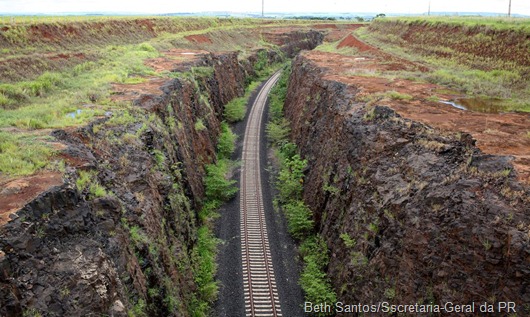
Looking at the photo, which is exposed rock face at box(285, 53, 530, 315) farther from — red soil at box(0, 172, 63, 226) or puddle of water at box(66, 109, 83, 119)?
puddle of water at box(66, 109, 83, 119)

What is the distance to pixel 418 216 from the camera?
1380 cm

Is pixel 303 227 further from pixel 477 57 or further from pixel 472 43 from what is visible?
pixel 472 43

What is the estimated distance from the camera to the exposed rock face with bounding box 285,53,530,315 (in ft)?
37.1

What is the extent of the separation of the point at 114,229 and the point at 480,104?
71.9ft

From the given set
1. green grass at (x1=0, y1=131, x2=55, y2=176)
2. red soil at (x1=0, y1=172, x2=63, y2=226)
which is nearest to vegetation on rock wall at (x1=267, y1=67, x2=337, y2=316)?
red soil at (x1=0, y1=172, x2=63, y2=226)

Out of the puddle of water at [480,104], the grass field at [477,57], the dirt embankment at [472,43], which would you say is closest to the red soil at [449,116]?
the puddle of water at [480,104]

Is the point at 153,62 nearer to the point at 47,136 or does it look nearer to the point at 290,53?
the point at 47,136

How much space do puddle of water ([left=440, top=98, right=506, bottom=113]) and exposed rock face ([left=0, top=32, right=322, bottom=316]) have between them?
1710 centimetres

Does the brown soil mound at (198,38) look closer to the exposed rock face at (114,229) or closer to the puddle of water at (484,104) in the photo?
the exposed rock face at (114,229)

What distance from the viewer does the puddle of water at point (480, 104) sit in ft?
73.5

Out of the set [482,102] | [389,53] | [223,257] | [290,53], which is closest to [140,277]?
[223,257]

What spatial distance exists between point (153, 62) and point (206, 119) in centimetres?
887

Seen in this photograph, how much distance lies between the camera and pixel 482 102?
79.7ft

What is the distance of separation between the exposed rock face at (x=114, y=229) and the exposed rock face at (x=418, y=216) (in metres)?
8.00
